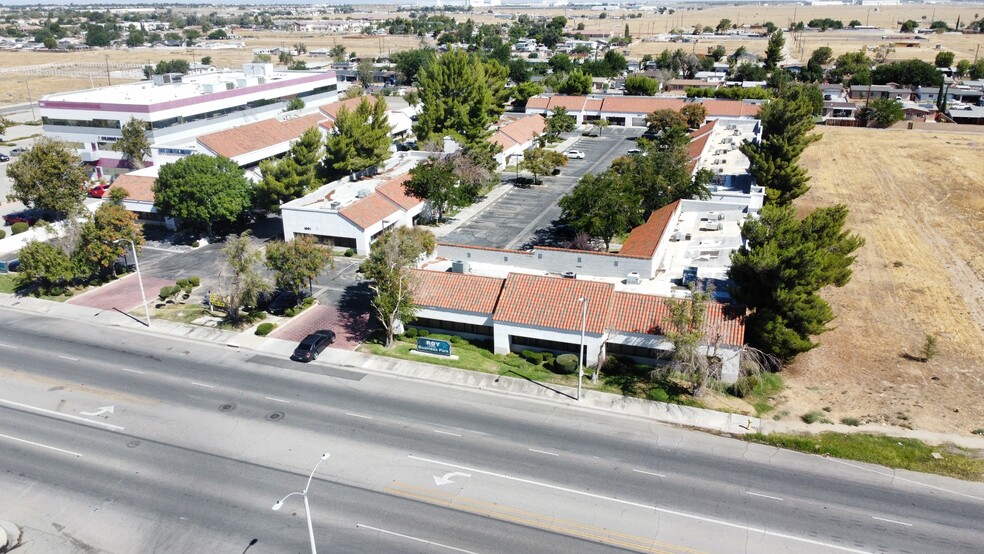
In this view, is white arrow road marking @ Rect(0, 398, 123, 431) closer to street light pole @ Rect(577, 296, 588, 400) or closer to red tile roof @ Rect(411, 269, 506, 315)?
red tile roof @ Rect(411, 269, 506, 315)

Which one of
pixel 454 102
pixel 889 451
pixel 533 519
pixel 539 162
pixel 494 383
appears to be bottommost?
pixel 889 451

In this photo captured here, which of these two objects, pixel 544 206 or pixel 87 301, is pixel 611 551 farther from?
pixel 544 206

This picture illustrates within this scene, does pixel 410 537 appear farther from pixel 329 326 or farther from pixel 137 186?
pixel 137 186

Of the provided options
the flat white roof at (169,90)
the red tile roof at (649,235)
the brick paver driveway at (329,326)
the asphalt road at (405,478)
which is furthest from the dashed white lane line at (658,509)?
the flat white roof at (169,90)

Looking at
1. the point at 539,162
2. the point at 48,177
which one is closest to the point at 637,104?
the point at 539,162

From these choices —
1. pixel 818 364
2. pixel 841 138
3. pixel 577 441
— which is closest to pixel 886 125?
pixel 841 138

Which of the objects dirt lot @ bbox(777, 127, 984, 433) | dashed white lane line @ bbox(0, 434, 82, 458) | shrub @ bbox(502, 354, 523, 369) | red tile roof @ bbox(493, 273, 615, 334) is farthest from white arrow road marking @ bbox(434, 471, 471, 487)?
dirt lot @ bbox(777, 127, 984, 433)

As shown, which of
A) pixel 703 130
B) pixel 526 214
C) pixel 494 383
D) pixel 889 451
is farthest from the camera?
pixel 703 130
